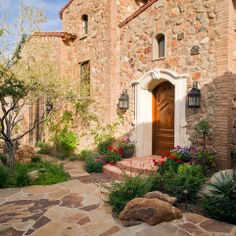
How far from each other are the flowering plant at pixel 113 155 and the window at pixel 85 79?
2686 millimetres

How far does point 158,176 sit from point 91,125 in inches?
189

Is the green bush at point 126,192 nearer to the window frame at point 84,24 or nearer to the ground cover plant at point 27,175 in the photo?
the ground cover plant at point 27,175

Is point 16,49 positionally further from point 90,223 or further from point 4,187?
point 90,223

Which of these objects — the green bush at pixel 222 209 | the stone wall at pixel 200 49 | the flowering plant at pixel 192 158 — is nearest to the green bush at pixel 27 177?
the flowering plant at pixel 192 158

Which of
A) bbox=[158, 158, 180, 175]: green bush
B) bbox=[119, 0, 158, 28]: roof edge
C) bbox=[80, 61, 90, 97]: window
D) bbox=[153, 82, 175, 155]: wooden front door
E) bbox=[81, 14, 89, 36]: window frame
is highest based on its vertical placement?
bbox=[81, 14, 89, 36]: window frame

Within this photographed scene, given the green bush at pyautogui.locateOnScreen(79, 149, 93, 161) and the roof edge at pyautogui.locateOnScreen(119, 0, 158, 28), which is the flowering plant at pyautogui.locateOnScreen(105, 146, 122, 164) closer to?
the green bush at pyautogui.locateOnScreen(79, 149, 93, 161)

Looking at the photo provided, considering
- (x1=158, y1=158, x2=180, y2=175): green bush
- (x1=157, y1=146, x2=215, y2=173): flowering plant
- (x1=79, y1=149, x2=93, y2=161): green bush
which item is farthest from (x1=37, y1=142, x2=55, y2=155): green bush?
(x1=157, y1=146, x2=215, y2=173): flowering plant

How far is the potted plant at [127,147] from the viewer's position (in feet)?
25.9

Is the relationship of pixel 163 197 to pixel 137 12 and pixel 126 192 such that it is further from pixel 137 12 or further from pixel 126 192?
pixel 137 12

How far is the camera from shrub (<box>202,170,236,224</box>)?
3.83m

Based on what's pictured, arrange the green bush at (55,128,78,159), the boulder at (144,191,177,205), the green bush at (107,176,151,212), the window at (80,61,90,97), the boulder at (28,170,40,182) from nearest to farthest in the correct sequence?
the boulder at (144,191,177,205) → the green bush at (107,176,151,212) → the boulder at (28,170,40,182) → the window at (80,61,90,97) → the green bush at (55,128,78,159)

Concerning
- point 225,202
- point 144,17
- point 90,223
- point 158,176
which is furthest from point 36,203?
point 144,17

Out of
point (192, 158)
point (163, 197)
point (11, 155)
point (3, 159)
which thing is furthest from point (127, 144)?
point (3, 159)

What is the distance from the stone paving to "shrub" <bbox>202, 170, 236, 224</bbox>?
0.49 ft
